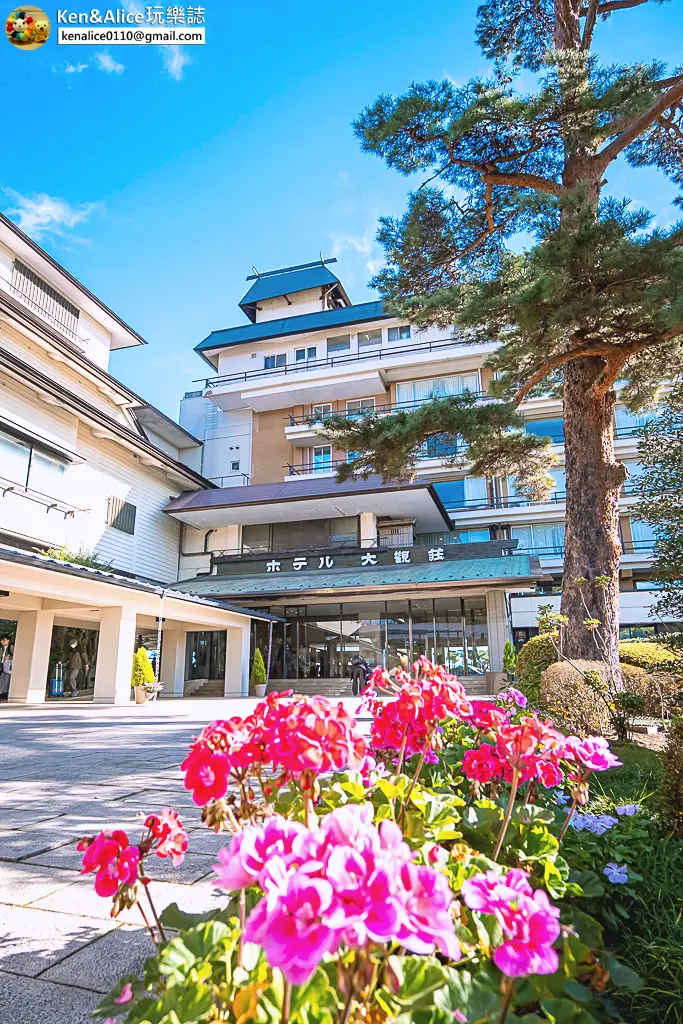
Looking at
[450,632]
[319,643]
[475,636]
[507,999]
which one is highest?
[450,632]

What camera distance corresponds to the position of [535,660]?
8.67m

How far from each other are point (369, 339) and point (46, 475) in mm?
16459

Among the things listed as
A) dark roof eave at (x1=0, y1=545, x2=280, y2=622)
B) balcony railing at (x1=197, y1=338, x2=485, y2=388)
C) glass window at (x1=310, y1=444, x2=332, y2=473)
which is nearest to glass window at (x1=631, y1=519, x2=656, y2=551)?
balcony railing at (x1=197, y1=338, x2=485, y2=388)

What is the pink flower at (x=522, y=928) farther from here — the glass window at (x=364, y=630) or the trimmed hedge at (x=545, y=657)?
the glass window at (x=364, y=630)

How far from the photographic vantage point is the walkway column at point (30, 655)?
1371cm

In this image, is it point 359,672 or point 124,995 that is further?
point 359,672

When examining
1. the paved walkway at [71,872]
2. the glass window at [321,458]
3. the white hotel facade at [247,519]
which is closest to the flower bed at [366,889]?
the paved walkway at [71,872]

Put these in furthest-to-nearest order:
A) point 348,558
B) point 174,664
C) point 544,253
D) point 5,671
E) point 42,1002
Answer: point 348,558 < point 174,664 < point 5,671 < point 544,253 < point 42,1002

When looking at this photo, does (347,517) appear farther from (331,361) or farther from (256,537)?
(331,361)

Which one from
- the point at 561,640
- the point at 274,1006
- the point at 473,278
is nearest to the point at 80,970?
the point at 274,1006

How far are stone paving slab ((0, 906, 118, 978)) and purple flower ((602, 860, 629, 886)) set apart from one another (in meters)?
1.75

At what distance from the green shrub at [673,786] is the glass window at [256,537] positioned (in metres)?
20.4

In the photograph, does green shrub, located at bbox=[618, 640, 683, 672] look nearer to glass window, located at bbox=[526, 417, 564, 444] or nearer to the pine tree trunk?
the pine tree trunk

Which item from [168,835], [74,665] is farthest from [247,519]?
[168,835]
